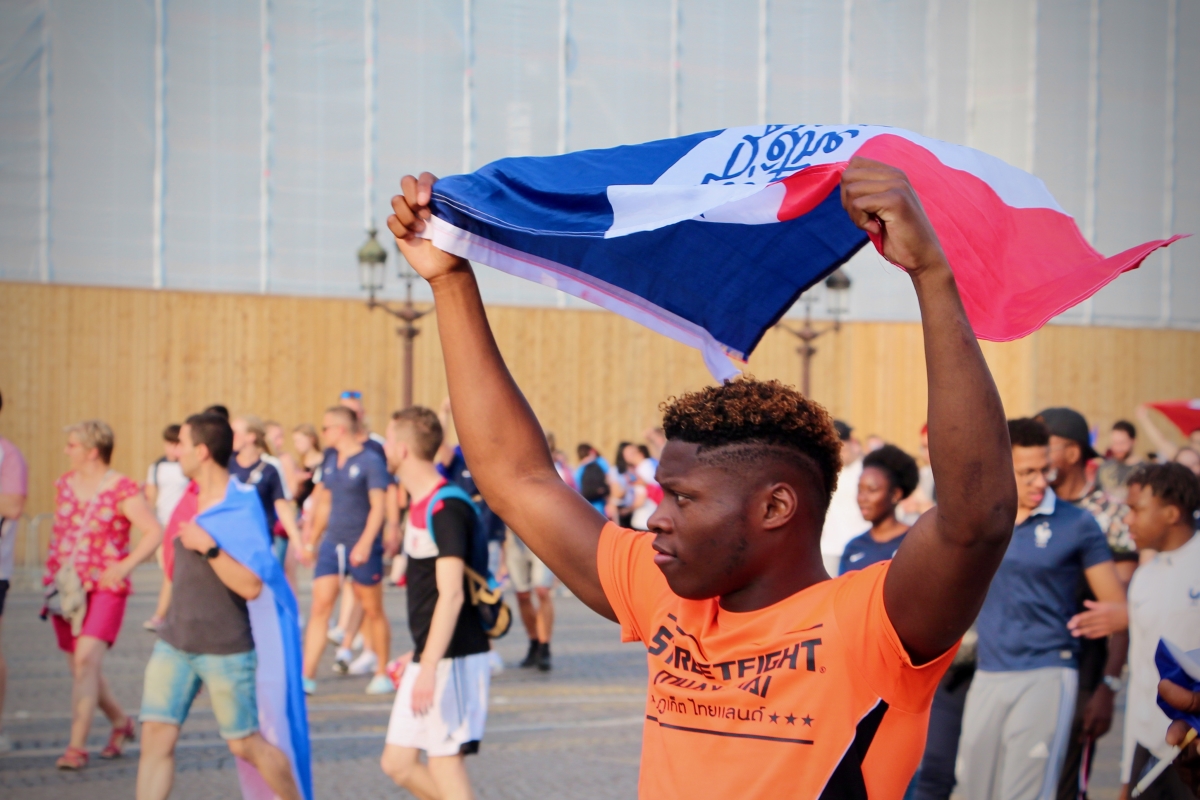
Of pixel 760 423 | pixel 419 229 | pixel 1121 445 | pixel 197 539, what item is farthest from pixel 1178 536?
pixel 1121 445

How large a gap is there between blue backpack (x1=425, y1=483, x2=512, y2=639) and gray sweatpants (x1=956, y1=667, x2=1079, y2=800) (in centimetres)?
213

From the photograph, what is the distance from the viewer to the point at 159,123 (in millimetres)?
22609

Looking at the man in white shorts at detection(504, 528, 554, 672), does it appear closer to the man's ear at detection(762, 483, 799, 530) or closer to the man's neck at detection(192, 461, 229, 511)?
the man's neck at detection(192, 461, 229, 511)

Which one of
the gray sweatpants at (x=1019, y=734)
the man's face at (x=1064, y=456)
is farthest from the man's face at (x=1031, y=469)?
the man's face at (x=1064, y=456)

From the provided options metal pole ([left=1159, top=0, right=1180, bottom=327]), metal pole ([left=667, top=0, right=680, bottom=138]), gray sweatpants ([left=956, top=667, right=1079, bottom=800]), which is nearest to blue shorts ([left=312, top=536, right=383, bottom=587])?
gray sweatpants ([left=956, top=667, right=1079, bottom=800])

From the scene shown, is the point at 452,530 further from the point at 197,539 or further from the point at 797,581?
the point at 797,581

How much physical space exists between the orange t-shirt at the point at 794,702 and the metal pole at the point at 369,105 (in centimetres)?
2255

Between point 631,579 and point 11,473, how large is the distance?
6.20 meters

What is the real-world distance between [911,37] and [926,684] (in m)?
27.7

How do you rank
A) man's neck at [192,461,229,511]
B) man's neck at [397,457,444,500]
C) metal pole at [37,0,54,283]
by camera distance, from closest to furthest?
man's neck at [192,461,229,511]
man's neck at [397,457,444,500]
metal pole at [37,0,54,283]

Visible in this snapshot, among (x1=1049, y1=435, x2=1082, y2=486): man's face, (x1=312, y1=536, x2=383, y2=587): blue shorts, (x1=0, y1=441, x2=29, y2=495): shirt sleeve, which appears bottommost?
(x1=312, y1=536, x2=383, y2=587): blue shorts

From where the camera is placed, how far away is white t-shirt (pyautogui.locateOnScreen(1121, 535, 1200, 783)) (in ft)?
15.7

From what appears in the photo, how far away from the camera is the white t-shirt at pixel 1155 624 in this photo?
15.7 feet

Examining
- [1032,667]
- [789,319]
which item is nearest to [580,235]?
[1032,667]
